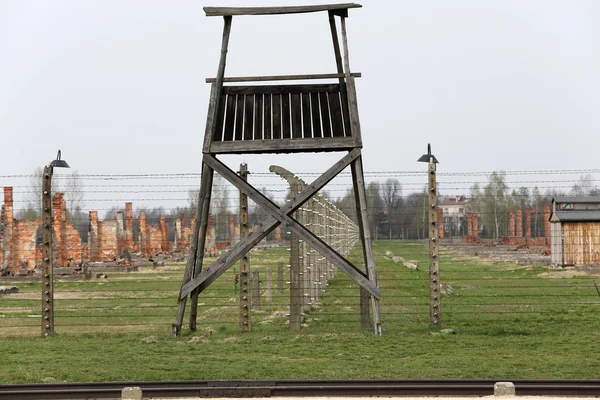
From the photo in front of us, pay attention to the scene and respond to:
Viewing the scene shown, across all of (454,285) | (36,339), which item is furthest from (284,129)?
(454,285)

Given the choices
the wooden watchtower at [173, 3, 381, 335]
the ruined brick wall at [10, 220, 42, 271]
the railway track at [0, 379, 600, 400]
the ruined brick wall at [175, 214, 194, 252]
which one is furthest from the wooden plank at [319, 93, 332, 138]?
the ruined brick wall at [175, 214, 194, 252]

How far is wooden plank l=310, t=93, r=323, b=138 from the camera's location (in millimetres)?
14188

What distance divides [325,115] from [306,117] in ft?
0.95

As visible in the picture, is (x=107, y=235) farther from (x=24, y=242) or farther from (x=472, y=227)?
(x=472, y=227)

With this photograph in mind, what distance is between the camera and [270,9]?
13703 millimetres

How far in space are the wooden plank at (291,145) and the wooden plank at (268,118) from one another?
0.55 ft

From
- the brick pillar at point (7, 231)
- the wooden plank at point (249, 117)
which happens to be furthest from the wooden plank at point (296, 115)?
the brick pillar at point (7, 231)

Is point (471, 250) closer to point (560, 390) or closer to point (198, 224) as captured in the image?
point (198, 224)

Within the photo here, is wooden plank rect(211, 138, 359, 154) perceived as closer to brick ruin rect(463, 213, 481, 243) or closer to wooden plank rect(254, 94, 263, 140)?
wooden plank rect(254, 94, 263, 140)

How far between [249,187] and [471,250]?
175 feet

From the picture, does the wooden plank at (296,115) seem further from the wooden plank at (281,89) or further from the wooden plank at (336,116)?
the wooden plank at (336,116)

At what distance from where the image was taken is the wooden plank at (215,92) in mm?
14195

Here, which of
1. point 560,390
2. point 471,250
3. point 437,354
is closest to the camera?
point 560,390

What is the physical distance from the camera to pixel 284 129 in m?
14.2
